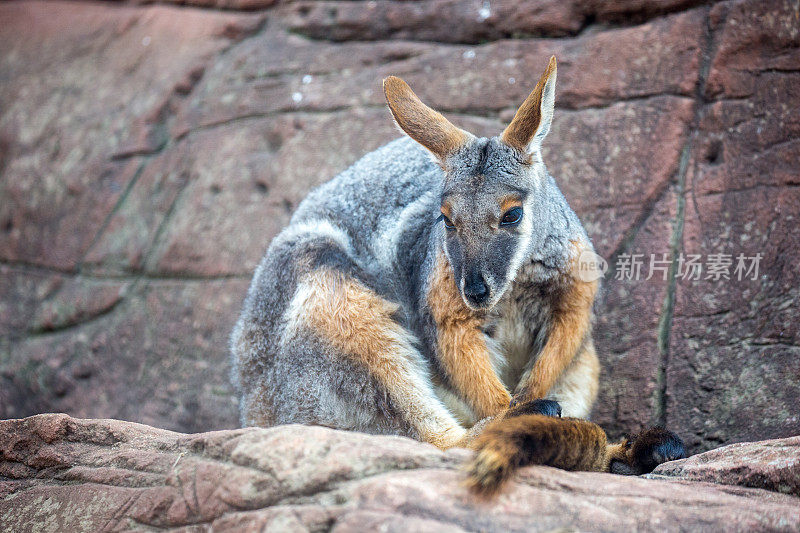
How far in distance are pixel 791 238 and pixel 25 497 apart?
521 centimetres

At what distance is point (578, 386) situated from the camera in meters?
5.02

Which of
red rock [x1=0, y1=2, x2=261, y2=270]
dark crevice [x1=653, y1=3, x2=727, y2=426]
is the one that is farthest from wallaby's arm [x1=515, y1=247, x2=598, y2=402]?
red rock [x1=0, y1=2, x2=261, y2=270]

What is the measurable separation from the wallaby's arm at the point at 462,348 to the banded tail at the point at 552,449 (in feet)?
1.07

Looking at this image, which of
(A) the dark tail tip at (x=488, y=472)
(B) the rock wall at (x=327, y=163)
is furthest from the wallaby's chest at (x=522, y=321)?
(A) the dark tail tip at (x=488, y=472)

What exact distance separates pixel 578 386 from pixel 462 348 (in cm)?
94

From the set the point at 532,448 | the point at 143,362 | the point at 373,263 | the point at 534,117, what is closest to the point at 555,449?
the point at 532,448

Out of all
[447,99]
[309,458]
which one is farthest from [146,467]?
[447,99]

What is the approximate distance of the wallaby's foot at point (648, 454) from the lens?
4125mm

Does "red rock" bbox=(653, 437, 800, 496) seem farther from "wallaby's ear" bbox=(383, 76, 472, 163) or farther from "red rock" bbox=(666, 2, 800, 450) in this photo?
"wallaby's ear" bbox=(383, 76, 472, 163)

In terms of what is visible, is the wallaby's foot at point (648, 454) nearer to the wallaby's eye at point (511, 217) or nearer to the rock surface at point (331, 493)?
the rock surface at point (331, 493)

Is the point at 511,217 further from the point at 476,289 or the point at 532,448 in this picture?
the point at 532,448

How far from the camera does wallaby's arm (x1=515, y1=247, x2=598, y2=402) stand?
4.64 meters

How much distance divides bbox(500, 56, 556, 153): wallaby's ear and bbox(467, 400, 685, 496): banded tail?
1558 millimetres

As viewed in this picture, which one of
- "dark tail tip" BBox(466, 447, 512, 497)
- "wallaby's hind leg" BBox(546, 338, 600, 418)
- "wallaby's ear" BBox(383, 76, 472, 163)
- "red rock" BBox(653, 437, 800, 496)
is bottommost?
"wallaby's hind leg" BBox(546, 338, 600, 418)
